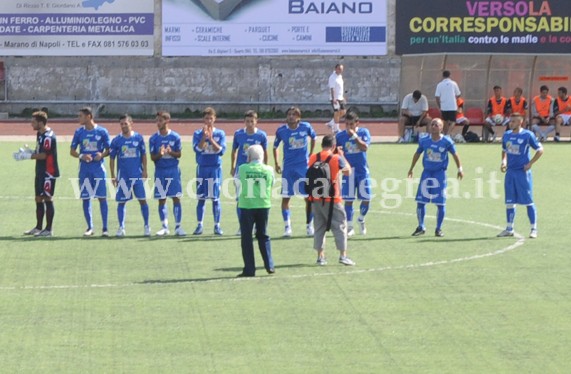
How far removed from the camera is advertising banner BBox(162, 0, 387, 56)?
4875 centimetres

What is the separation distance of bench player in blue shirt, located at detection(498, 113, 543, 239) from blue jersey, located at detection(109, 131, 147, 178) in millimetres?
5643

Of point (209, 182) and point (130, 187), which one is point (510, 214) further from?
point (130, 187)

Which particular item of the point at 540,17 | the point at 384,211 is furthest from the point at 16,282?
the point at 540,17

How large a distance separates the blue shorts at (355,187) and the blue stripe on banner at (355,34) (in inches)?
1132

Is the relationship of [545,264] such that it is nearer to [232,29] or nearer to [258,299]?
[258,299]

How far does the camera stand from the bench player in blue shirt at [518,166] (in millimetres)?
19844

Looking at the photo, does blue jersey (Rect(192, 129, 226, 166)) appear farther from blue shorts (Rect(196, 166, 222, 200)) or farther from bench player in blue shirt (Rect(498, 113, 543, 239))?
bench player in blue shirt (Rect(498, 113, 543, 239))

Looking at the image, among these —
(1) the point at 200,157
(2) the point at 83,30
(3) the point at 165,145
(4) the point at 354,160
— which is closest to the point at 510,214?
(4) the point at 354,160

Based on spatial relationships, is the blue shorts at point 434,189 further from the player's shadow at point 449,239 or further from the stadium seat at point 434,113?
the stadium seat at point 434,113

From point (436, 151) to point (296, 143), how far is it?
7.17ft

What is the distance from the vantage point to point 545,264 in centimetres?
1752

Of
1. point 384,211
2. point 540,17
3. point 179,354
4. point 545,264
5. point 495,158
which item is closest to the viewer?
point 179,354

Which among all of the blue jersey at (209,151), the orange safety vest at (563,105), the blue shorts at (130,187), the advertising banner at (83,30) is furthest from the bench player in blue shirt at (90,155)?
the advertising banner at (83,30)

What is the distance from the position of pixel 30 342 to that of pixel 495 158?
22.1 metres
